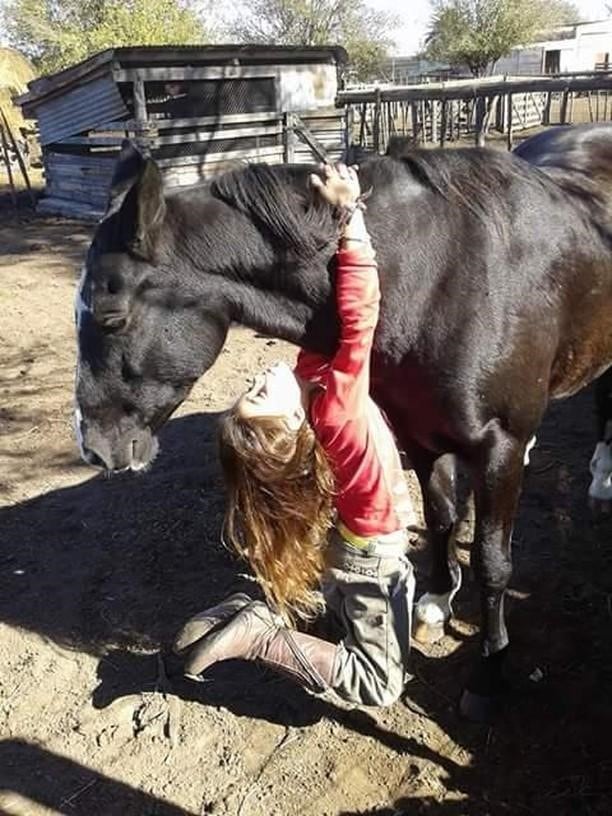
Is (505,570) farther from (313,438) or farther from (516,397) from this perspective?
(313,438)

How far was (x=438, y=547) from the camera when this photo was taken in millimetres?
2930

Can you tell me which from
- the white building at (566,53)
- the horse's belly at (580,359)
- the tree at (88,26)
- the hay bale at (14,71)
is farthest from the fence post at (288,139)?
the white building at (566,53)

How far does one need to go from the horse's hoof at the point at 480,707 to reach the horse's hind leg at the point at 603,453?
1400mm

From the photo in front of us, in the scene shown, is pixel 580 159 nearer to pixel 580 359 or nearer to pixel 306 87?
pixel 580 359

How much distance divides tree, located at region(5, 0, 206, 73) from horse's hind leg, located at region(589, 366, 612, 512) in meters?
23.9

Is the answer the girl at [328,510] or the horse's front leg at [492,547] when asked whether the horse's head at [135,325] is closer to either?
the girl at [328,510]

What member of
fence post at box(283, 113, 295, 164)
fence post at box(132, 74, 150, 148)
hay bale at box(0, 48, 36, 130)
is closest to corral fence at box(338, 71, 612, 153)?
fence post at box(283, 113, 295, 164)

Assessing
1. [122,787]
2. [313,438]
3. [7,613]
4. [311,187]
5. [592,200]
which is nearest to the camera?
[311,187]

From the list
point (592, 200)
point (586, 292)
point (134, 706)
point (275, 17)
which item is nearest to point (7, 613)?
point (134, 706)

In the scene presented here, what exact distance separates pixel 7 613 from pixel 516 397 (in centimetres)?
226

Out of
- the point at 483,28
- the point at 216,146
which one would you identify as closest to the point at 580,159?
the point at 216,146

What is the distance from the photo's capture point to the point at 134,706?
2.60 metres

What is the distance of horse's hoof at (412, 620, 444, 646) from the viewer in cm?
282

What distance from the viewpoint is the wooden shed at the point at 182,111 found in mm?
11055
